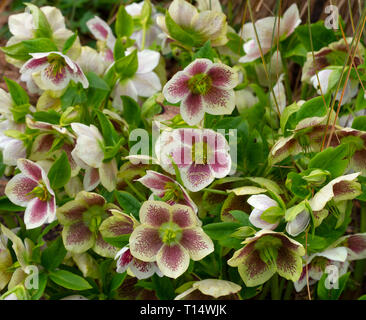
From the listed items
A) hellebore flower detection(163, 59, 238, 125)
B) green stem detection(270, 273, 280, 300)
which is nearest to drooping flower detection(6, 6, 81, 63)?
hellebore flower detection(163, 59, 238, 125)

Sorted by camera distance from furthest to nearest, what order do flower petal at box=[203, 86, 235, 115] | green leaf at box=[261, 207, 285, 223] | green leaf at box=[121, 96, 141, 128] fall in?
green leaf at box=[121, 96, 141, 128]
flower petal at box=[203, 86, 235, 115]
green leaf at box=[261, 207, 285, 223]

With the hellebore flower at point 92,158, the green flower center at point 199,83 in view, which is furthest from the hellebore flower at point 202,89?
the hellebore flower at point 92,158

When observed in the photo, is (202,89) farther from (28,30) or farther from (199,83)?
(28,30)

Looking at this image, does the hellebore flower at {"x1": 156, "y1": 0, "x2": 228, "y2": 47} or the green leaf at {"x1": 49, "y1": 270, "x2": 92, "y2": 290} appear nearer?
the green leaf at {"x1": 49, "y1": 270, "x2": 92, "y2": 290}

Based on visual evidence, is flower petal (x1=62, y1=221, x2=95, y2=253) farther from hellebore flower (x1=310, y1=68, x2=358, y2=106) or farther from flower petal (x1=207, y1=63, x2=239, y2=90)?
hellebore flower (x1=310, y1=68, x2=358, y2=106)

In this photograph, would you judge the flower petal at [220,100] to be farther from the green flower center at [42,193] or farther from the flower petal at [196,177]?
the green flower center at [42,193]
